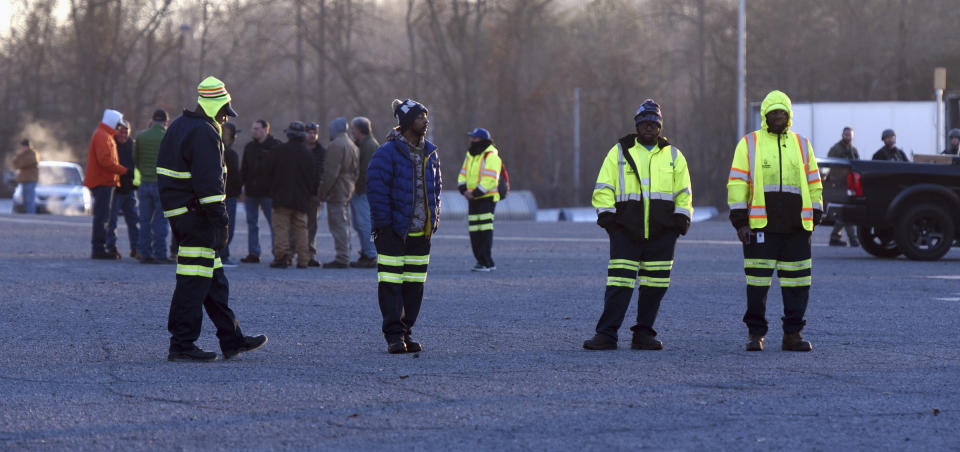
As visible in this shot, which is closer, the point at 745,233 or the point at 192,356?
the point at 192,356

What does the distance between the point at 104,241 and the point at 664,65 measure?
148 feet

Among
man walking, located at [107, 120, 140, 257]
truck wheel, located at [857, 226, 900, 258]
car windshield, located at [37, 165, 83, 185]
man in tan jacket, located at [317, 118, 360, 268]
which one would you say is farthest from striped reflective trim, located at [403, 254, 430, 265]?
car windshield, located at [37, 165, 83, 185]

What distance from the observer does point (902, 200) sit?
17.7 meters

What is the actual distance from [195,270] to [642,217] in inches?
116

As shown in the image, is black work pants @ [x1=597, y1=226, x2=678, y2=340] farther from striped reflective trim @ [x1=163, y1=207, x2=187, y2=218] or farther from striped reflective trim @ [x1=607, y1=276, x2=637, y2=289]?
striped reflective trim @ [x1=163, y1=207, x2=187, y2=218]

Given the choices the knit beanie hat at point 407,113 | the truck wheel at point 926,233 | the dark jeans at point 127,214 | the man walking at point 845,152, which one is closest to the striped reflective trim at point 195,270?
the knit beanie hat at point 407,113

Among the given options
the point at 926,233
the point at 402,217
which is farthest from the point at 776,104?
the point at 926,233

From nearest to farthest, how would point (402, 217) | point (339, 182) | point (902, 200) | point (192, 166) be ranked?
1. point (192, 166)
2. point (402, 217)
3. point (339, 182)
4. point (902, 200)

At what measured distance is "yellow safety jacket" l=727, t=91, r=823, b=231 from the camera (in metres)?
8.81

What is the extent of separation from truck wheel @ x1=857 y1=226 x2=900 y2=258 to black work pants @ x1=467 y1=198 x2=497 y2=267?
19.9 feet

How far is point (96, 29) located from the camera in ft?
170

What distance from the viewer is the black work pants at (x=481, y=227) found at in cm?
1552

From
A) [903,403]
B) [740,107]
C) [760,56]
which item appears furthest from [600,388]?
[760,56]

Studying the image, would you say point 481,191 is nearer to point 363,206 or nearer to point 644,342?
point 363,206
